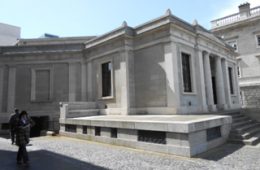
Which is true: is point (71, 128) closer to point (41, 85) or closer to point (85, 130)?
point (85, 130)

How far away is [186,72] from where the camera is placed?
13742mm

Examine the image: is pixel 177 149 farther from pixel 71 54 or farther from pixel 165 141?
pixel 71 54

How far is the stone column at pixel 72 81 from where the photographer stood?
55.4 feet

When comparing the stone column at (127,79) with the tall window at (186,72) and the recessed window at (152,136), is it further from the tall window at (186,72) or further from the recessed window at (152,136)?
the recessed window at (152,136)

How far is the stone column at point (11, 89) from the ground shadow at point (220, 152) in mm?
15287

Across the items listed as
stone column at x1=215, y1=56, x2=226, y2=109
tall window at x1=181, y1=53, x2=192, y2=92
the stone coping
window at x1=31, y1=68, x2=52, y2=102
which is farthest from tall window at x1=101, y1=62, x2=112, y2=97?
stone column at x1=215, y1=56, x2=226, y2=109

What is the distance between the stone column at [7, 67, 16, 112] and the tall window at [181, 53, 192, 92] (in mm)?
13379

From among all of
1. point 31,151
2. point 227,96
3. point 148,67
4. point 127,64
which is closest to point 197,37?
point 148,67

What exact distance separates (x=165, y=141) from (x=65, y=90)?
11.7m

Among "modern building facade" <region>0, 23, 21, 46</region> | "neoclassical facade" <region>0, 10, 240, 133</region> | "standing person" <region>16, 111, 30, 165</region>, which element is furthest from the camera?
"modern building facade" <region>0, 23, 21, 46</region>

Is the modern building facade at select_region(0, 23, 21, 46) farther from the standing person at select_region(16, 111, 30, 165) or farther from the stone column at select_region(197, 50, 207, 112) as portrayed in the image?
the standing person at select_region(16, 111, 30, 165)

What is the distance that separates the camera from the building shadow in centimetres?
598

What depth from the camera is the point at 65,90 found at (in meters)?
17.0

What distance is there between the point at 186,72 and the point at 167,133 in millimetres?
7260
